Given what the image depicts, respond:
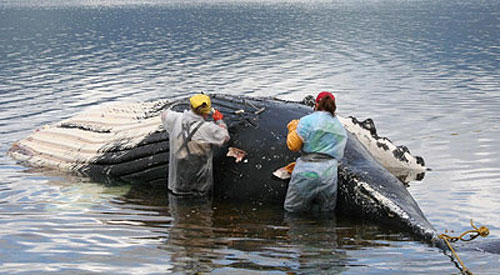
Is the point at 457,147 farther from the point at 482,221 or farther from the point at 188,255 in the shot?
the point at 188,255

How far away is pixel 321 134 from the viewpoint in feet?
33.6

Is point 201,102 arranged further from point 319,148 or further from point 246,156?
point 319,148

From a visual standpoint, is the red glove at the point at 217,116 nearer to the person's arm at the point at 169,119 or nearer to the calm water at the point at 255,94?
the person's arm at the point at 169,119

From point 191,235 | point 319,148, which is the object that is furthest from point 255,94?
point 191,235

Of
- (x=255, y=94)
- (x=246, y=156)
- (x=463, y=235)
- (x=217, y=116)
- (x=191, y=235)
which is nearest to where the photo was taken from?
(x=463, y=235)

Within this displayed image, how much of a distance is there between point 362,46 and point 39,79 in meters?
22.3

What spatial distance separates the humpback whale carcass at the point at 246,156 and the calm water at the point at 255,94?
0.32 m

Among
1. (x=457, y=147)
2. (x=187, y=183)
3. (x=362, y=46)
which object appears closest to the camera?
(x=187, y=183)

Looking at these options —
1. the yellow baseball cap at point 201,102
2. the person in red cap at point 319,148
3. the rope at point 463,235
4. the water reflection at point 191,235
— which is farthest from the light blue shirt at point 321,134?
the rope at point 463,235

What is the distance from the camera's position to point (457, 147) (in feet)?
52.3

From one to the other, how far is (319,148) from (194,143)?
223 centimetres

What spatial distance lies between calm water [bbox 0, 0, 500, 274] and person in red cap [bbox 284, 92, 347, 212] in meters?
0.52

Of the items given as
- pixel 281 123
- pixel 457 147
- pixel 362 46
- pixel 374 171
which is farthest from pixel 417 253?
pixel 362 46

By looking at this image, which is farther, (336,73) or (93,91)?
(336,73)
